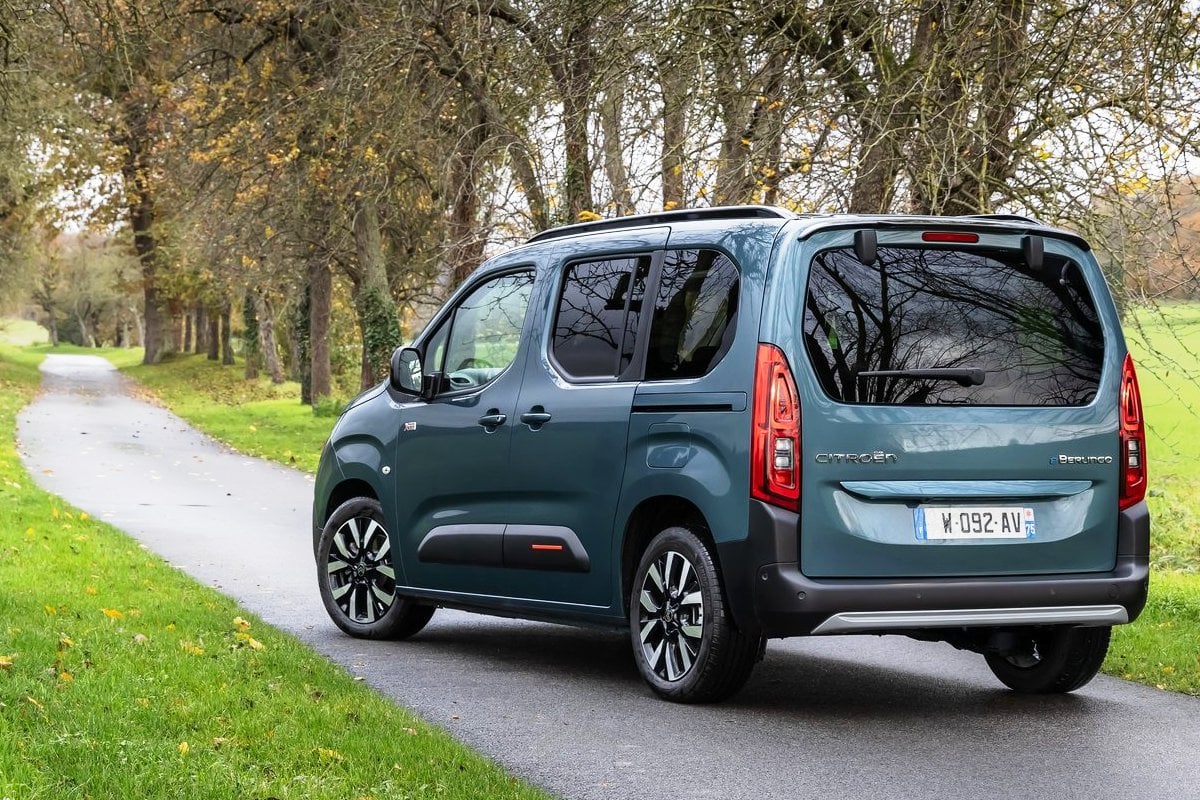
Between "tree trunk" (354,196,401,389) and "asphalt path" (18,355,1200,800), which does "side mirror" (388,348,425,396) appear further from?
"tree trunk" (354,196,401,389)

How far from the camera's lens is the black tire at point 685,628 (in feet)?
22.1

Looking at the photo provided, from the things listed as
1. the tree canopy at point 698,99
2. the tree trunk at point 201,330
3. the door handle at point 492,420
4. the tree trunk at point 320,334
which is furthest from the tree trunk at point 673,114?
the tree trunk at point 201,330

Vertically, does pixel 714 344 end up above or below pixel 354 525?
above

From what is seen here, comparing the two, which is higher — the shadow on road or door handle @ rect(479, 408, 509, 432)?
door handle @ rect(479, 408, 509, 432)

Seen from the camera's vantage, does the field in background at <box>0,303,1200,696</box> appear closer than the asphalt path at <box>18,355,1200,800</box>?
No

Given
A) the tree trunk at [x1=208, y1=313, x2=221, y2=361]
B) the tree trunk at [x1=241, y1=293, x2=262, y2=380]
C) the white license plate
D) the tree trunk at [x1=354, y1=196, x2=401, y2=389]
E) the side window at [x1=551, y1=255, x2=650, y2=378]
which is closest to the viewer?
the white license plate

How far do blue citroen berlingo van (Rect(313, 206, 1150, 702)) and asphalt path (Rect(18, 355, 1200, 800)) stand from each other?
32 cm

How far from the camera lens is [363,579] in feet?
29.9

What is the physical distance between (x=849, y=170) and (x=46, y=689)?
7.28 m

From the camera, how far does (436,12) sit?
20.3 meters

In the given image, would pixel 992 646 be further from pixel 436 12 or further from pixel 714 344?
pixel 436 12

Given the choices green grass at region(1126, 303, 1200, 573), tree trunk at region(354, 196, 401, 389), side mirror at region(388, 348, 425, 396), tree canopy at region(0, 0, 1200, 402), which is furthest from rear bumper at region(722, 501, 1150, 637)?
tree trunk at region(354, 196, 401, 389)

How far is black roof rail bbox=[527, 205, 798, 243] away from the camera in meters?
6.98

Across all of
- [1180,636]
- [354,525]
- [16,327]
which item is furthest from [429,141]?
[16,327]
